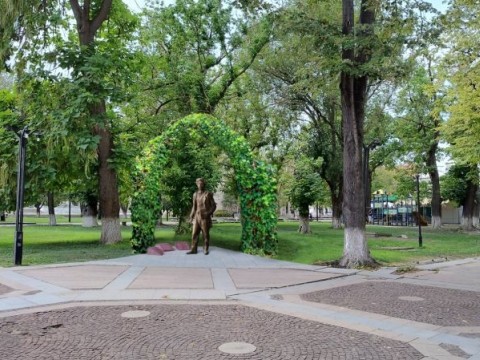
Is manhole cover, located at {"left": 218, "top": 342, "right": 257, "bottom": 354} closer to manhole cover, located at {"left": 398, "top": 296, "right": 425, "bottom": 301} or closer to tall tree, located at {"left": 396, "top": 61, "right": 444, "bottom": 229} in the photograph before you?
manhole cover, located at {"left": 398, "top": 296, "right": 425, "bottom": 301}

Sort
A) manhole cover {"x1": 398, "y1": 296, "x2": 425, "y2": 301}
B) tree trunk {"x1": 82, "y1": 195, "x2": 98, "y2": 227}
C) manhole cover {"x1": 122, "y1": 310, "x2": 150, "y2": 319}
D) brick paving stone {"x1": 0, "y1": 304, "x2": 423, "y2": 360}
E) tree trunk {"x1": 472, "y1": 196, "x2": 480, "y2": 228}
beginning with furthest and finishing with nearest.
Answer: tree trunk {"x1": 82, "y1": 195, "x2": 98, "y2": 227} < tree trunk {"x1": 472, "y1": 196, "x2": 480, "y2": 228} < manhole cover {"x1": 398, "y1": 296, "x2": 425, "y2": 301} < manhole cover {"x1": 122, "y1": 310, "x2": 150, "y2": 319} < brick paving stone {"x1": 0, "y1": 304, "x2": 423, "y2": 360}

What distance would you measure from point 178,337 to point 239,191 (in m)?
9.44

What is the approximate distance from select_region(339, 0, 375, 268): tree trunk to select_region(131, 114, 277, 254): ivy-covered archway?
2.45 meters

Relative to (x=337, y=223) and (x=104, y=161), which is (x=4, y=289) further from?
(x=337, y=223)

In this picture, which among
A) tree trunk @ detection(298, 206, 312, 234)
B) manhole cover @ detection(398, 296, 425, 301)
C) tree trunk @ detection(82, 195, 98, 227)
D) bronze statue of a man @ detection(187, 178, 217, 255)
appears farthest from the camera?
tree trunk @ detection(82, 195, 98, 227)

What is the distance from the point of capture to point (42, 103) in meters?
16.8

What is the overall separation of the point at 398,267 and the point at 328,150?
53.9 feet

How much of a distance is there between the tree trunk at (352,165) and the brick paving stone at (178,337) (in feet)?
20.7

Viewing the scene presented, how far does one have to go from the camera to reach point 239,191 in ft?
49.5

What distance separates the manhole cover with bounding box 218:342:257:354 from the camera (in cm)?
530

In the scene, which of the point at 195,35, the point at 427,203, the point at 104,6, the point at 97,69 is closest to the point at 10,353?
the point at 97,69

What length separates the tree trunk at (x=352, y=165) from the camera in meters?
13.0

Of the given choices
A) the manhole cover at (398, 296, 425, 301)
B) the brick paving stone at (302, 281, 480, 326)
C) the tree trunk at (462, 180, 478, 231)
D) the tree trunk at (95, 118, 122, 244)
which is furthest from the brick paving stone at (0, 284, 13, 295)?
the tree trunk at (462, 180, 478, 231)

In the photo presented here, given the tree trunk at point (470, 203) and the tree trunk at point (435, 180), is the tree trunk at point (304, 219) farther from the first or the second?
the tree trunk at point (470, 203)
